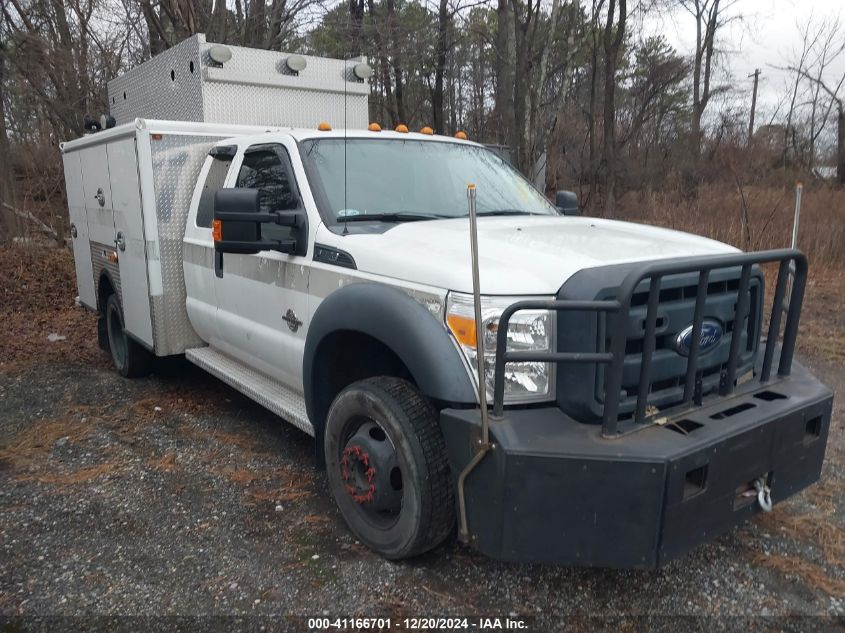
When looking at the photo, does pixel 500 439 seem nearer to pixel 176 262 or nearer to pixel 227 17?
pixel 176 262

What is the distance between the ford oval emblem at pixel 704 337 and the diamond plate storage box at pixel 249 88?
334cm

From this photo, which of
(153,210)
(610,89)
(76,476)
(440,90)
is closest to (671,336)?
(76,476)

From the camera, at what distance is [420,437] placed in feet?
9.61

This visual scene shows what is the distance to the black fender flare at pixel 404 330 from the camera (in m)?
2.77

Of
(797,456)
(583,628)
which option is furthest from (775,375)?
(583,628)

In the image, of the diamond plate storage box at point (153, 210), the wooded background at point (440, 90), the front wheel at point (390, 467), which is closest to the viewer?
the front wheel at point (390, 467)

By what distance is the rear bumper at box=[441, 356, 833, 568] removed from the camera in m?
2.50

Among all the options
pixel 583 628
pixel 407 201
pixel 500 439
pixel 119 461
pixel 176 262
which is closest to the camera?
pixel 500 439

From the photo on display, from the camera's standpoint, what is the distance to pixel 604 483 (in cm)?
252

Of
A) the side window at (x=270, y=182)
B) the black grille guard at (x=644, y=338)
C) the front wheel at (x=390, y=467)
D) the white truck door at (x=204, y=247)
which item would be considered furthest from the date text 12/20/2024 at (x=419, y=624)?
the white truck door at (x=204, y=247)

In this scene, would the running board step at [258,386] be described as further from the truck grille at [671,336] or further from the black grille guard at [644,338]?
the truck grille at [671,336]

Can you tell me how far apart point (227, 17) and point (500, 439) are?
13364 millimetres

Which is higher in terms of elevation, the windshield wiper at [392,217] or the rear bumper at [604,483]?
the windshield wiper at [392,217]

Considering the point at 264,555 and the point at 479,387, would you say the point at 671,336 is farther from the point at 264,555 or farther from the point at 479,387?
the point at 264,555
